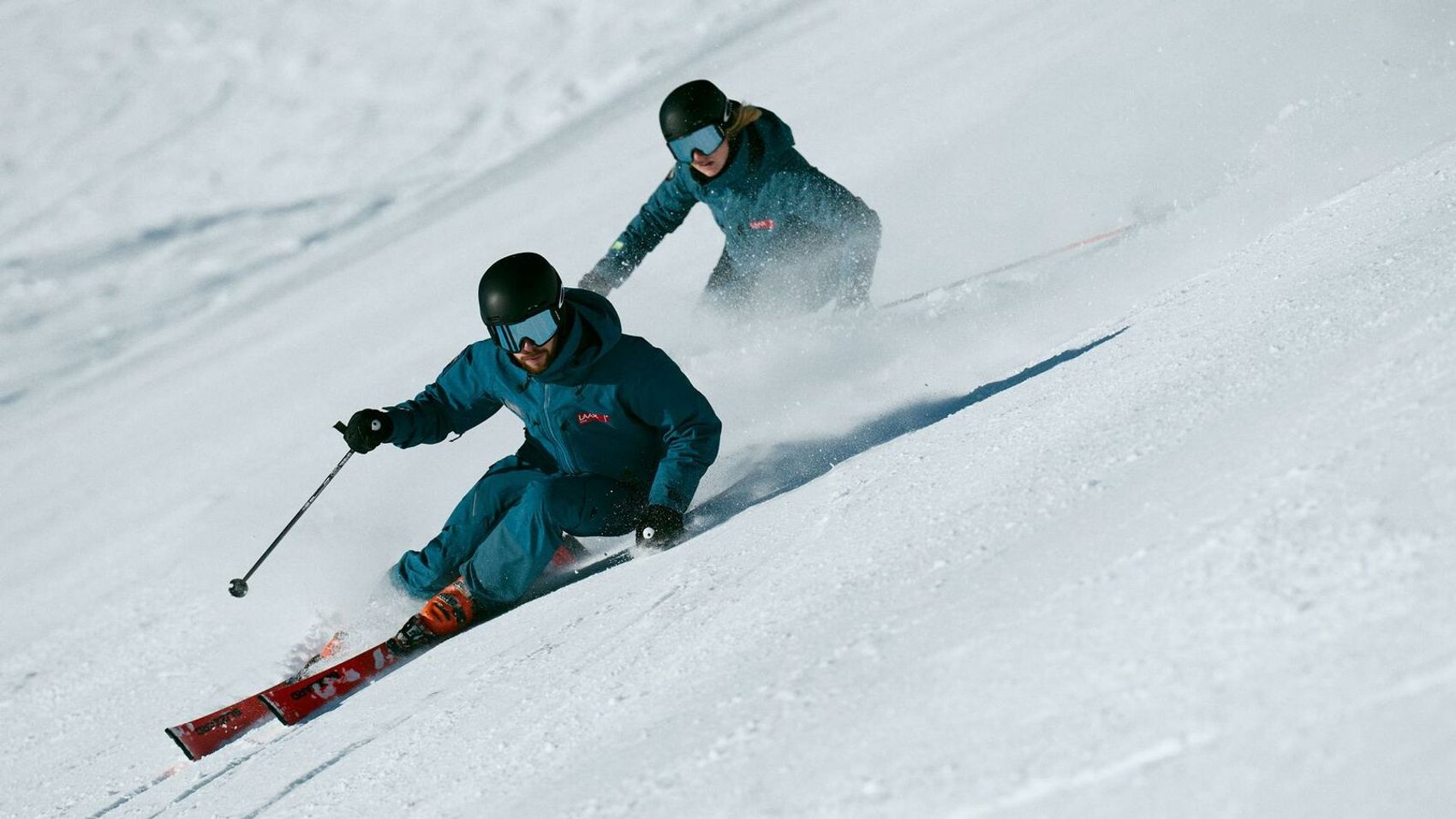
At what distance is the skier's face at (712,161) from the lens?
5527 millimetres

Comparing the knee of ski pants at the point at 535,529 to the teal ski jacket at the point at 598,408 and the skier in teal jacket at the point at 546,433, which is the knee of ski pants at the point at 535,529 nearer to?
the skier in teal jacket at the point at 546,433

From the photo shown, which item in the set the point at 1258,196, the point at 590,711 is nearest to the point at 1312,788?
the point at 590,711

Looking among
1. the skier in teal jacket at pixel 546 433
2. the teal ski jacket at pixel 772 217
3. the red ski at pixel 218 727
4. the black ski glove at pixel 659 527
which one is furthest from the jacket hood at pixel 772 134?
the red ski at pixel 218 727

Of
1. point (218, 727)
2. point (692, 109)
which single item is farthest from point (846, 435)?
point (218, 727)

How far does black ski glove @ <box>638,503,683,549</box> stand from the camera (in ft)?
12.6

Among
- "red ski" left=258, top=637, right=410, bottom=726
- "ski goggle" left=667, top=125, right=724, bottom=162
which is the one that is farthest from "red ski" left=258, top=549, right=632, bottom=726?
"ski goggle" left=667, top=125, right=724, bottom=162

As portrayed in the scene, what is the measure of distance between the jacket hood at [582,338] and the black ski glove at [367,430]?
1.99ft

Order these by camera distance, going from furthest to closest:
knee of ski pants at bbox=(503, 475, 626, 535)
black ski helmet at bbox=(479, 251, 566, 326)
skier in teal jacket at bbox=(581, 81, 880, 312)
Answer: skier in teal jacket at bbox=(581, 81, 880, 312)
knee of ski pants at bbox=(503, 475, 626, 535)
black ski helmet at bbox=(479, 251, 566, 326)

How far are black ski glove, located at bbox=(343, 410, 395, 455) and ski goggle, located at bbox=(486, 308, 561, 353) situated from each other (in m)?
0.60

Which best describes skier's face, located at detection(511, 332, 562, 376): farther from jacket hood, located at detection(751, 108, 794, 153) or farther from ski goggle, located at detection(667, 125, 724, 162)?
jacket hood, located at detection(751, 108, 794, 153)

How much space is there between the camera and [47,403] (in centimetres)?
912

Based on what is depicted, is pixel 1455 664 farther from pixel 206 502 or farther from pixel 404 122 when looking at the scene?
pixel 404 122

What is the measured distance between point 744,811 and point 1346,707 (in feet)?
2.78

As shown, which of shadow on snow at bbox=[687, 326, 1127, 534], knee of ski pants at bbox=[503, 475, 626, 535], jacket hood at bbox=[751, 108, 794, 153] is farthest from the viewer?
jacket hood at bbox=[751, 108, 794, 153]
